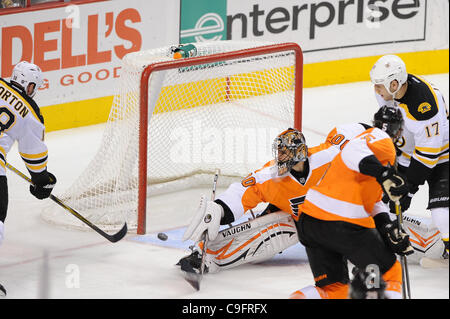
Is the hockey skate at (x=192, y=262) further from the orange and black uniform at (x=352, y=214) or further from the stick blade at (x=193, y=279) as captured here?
the orange and black uniform at (x=352, y=214)

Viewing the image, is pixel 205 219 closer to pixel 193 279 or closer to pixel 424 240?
pixel 193 279

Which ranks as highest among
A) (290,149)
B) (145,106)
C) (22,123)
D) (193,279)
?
(145,106)

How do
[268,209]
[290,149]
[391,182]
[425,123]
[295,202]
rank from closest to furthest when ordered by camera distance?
1. [391,182]
2. [290,149]
3. [425,123]
4. [295,202]
5. [268,209]

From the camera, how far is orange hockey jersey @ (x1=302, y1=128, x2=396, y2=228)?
4.45 m

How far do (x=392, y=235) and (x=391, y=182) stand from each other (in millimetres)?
313

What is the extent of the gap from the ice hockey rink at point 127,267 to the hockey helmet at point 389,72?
3.22 feet

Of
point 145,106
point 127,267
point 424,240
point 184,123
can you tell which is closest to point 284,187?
point 424,240

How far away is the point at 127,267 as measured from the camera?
18.6 ft

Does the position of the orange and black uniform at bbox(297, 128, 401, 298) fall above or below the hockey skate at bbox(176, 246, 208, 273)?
above

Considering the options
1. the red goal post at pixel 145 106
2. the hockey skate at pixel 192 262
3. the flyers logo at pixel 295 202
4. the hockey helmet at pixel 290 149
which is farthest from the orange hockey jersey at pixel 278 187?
the red goal post at pixel 145 106

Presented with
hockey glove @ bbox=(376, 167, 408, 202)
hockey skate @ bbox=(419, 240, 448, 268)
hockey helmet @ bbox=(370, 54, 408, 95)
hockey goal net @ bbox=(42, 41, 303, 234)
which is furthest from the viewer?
hockey goal net @ bbox=(42, 41, 303, 234)

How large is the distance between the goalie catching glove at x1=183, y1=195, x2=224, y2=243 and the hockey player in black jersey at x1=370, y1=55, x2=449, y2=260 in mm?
993

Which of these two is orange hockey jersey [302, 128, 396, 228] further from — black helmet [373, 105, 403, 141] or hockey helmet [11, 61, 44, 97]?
hockey helmet [11, 61, 44, 97]

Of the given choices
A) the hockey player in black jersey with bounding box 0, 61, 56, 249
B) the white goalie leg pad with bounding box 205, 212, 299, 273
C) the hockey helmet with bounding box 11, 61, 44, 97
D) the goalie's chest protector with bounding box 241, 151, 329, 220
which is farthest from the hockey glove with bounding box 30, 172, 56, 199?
the goalie's chest protector with bounding box 241, 151, 329, 220
